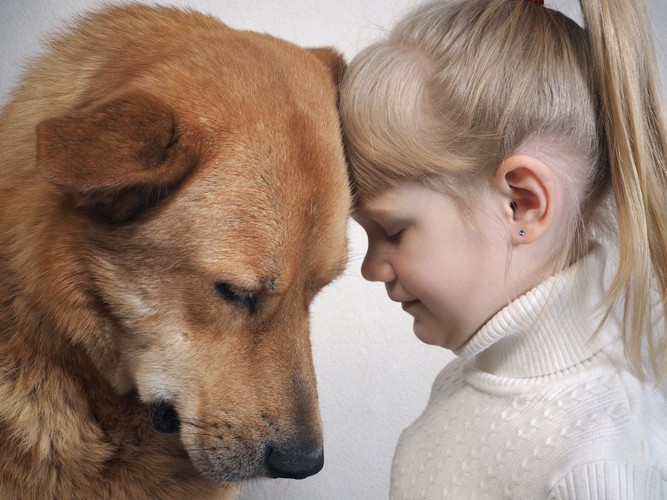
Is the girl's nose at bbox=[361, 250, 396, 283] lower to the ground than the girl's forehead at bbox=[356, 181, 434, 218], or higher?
lower

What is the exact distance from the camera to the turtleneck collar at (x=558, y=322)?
137cm

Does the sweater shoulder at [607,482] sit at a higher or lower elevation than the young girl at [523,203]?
lower

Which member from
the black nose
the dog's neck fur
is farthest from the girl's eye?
the dog's neck fur

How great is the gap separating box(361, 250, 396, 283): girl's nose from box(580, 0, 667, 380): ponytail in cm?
38

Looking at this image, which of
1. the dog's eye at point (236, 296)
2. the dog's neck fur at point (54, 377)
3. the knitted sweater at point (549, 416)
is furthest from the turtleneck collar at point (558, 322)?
the dog's neck fur at point (54, 377)

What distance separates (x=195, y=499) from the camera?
57.1 inches

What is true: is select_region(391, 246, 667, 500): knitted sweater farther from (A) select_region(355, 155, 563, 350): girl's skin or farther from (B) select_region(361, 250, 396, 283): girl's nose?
(B) select_region(361, 250, 396, 283): girl's nose

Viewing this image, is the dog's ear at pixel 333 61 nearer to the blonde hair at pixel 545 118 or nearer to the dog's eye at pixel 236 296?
the blonde hair at pixel 545 118

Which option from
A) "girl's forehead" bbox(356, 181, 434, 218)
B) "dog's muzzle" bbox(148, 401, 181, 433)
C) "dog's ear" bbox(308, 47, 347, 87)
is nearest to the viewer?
"dog's muzzle" bbox(148, 401, 181, 433)

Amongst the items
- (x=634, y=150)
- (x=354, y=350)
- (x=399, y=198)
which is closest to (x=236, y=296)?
(x=399, y=198)

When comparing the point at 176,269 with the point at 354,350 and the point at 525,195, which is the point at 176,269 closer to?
the point at 525,195

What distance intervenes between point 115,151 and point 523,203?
69 centimetres

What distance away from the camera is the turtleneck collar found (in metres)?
1.37

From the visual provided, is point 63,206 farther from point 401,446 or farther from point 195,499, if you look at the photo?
point 401,446
